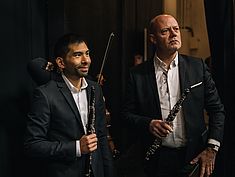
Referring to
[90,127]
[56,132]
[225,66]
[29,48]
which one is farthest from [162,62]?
[29,48]

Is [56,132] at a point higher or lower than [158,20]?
lower

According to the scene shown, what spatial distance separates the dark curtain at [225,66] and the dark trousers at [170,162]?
0.49m

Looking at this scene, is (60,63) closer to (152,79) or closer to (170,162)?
(152,79)

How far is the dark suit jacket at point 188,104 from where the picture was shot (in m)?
2.18

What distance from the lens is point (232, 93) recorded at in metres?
2.54

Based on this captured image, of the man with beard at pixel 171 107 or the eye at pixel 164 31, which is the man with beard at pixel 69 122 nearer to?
the man with beard at pixel 171 107

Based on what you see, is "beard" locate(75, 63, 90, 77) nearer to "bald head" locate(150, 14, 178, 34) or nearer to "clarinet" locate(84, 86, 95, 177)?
"clarinet" locate(84, 86, 95, 177)

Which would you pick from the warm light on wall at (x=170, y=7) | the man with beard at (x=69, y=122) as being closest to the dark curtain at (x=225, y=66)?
the man with beard at (x=69, y=122)

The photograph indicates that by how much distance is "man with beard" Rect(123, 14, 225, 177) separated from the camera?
217cm

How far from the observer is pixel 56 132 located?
192 cm

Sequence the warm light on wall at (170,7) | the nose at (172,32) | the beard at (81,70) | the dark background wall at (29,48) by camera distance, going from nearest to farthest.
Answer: the beard at (81,70)
the dark background wall at (29,48)
the nose at (172,32)
the warm light on wall at (170,7)

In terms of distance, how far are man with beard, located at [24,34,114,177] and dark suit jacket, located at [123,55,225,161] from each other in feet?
0.87

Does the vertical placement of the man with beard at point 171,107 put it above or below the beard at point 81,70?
below

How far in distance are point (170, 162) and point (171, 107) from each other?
0.32m
